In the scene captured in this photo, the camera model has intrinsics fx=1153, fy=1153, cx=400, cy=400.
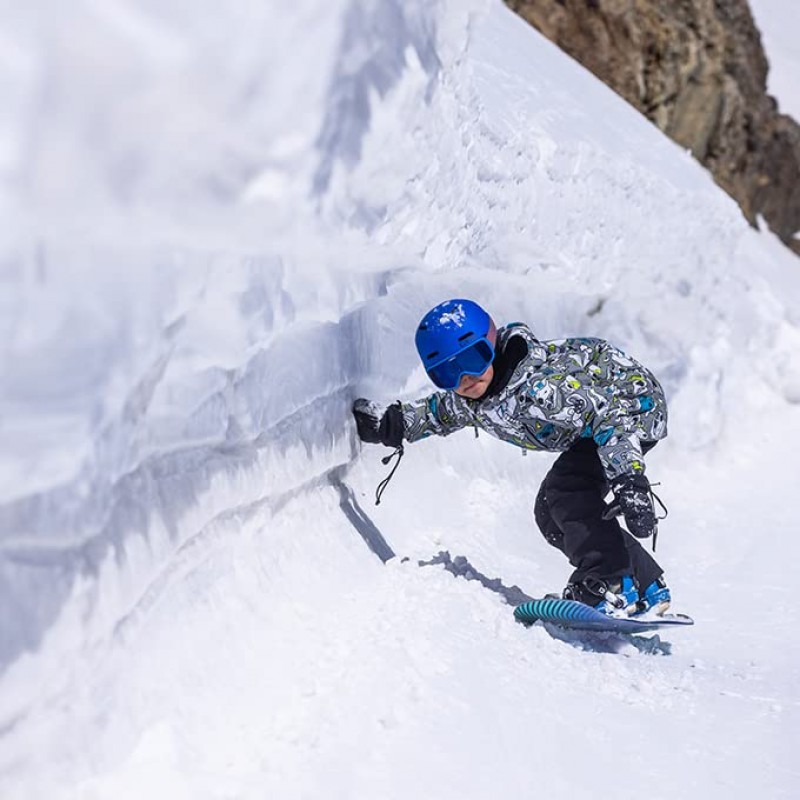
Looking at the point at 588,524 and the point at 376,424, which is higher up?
the point at 376,424

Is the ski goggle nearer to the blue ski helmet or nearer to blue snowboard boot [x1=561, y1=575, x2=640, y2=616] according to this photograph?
the blue ski helmet

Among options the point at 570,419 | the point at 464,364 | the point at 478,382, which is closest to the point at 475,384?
the point at 478,382

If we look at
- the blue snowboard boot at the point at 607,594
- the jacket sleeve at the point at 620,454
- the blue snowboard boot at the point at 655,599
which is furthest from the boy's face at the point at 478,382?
the blue snowboard boot at the point at 655,599

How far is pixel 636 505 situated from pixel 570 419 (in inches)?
14.4

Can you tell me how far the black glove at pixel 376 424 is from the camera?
3627 millimetres

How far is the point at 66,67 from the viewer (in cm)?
171

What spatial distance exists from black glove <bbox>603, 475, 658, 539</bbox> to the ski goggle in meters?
0.55

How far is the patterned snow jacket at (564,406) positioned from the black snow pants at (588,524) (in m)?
0.08

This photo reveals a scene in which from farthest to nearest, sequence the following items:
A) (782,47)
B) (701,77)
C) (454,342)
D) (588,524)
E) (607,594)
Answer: (782,47) → (701,77) → (588,524) → (607,594) → (454,342)

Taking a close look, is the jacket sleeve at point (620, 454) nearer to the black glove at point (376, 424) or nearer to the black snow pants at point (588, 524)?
the black snow pants at point (588, 524)

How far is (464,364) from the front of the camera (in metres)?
3.51

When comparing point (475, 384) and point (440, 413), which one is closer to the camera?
point (475, 384)

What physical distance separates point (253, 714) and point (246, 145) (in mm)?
1123

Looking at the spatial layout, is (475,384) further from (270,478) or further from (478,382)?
(270,478)
